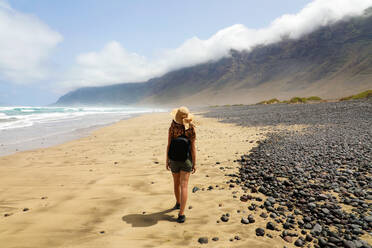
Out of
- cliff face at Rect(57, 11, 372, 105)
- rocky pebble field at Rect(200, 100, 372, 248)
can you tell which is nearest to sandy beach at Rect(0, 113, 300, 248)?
rocky pebble field at Rect(200, 100, 372, 248)

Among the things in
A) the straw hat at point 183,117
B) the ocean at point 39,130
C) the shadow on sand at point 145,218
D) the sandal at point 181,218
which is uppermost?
the straw hat at point 183,117

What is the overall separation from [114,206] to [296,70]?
435 feet

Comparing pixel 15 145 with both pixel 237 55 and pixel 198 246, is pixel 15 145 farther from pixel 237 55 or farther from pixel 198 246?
pixel 237 55

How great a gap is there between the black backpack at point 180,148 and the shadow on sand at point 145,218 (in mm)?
1203

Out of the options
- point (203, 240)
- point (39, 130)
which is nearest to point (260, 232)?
point (203, 240)

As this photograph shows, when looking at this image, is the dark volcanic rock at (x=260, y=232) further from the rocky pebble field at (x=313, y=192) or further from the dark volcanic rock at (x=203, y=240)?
the dark volcanic rock at (x=203, y=240)

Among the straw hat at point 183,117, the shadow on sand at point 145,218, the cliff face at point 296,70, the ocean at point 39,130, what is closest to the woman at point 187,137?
the straw hat at point 183,117

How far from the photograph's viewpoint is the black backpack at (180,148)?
4066 millimetres

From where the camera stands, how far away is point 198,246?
3.37m

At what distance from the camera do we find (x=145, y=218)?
427 cm

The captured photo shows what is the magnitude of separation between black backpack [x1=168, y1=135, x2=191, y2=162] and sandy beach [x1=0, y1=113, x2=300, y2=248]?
47.8 inches

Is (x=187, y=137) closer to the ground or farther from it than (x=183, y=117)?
closer to the ground

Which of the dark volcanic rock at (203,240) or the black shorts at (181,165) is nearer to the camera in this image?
the dark volcanic rock at (203,240)

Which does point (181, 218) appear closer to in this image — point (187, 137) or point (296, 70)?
point (187, 137)
